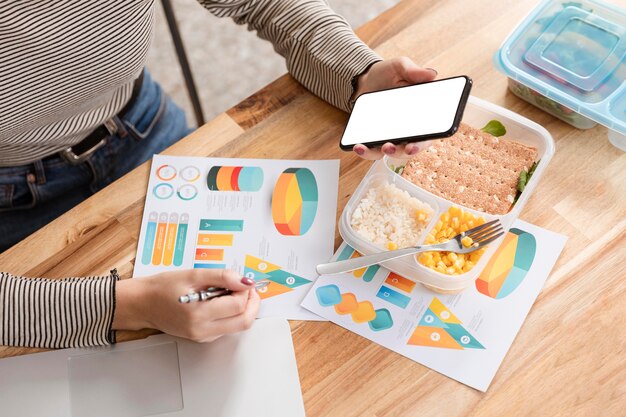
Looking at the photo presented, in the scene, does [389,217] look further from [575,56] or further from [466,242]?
[575,56]

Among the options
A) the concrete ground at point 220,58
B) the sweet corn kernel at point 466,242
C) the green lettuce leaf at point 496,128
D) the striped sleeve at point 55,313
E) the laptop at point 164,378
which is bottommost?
the concrete ground at point 220,58

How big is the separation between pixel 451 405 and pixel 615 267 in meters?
0.30

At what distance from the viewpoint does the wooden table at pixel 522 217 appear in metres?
0.83

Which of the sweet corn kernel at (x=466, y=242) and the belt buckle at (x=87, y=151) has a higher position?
the sweet corn kernel at (x=466, y=242)

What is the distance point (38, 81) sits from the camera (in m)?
0.96

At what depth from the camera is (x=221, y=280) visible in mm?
846

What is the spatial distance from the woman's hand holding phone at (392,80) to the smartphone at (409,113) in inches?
0.6

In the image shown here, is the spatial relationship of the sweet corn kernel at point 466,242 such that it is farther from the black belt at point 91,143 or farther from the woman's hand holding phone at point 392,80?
the black belt at point 91,143

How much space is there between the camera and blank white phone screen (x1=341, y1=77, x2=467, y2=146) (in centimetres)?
89

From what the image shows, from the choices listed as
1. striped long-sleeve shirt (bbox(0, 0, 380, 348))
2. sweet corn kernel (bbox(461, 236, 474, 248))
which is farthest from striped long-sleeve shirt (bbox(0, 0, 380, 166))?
sweet corn kernel (bbox(461, 236, 474, 248))

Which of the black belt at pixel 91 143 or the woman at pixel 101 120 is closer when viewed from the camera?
the woman at pixel 101 120

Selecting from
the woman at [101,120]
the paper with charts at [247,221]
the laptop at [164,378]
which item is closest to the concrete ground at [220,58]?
the woman at [101,120]

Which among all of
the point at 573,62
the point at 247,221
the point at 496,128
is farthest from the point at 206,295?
the point at 573,62

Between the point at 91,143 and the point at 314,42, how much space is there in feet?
1.38
